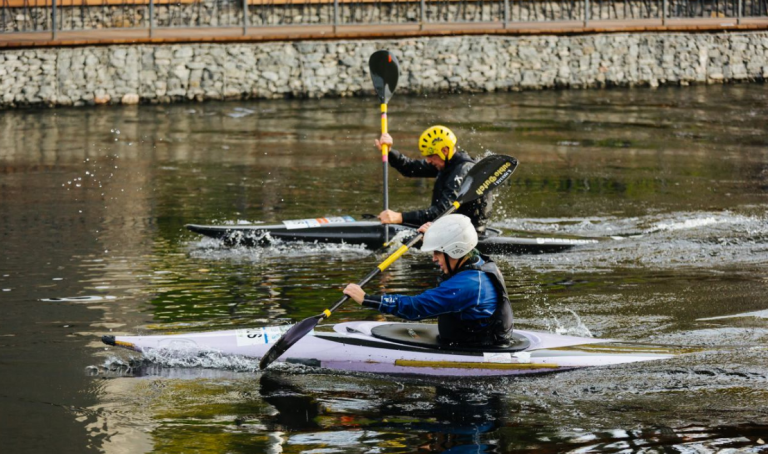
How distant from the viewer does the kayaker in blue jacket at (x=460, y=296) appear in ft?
23.0

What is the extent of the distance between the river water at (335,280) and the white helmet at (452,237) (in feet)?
3.05

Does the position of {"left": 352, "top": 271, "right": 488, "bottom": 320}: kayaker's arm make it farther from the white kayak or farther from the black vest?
the white kayak

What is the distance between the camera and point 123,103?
22.0 m

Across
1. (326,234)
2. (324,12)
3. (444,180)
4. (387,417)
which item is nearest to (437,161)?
(444,180)

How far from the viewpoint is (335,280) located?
10094mm

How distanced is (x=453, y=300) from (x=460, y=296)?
5 centimetres

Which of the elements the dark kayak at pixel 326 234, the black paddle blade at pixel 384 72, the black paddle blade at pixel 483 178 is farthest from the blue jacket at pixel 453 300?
the black paddle blade at pixel 384 72

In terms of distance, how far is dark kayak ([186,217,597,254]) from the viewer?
11.3 meters

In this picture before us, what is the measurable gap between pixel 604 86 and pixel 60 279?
17.7m

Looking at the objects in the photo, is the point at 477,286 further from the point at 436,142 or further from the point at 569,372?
the point at 436,142

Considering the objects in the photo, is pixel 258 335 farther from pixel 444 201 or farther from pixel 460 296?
pixel 444 201

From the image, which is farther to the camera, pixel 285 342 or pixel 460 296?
pixel 285 342

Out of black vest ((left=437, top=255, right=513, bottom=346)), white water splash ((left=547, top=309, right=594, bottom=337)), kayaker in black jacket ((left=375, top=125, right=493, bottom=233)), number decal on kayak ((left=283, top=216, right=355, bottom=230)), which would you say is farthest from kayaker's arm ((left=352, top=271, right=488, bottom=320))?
number decal on kayak ((left=283, top=216, right=355, bottom=230))

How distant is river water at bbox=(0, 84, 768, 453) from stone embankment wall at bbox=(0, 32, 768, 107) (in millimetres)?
1267
